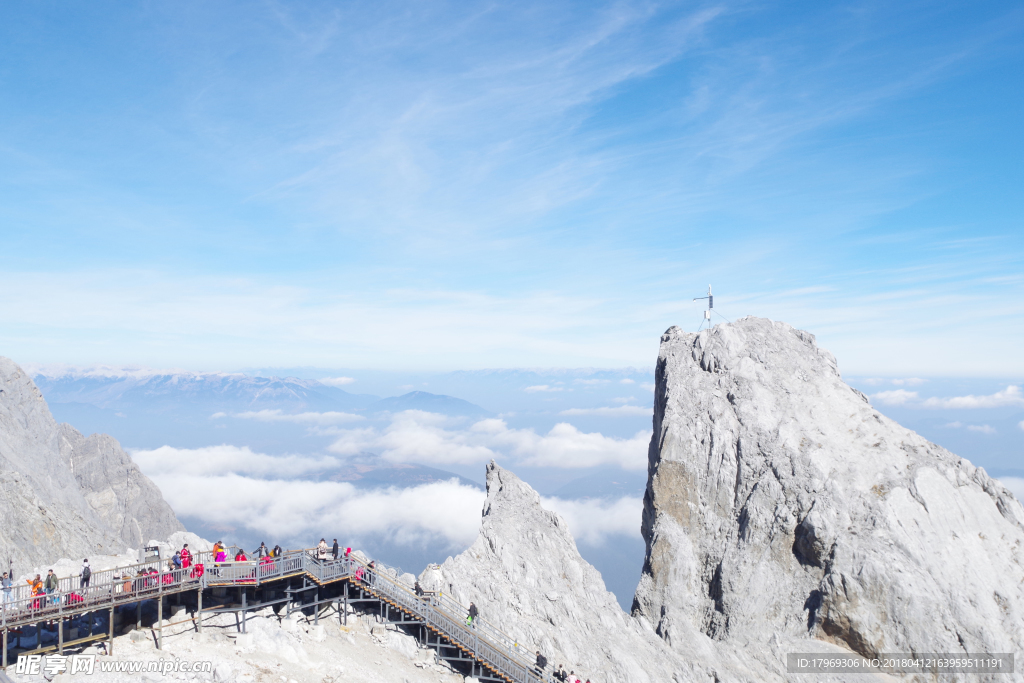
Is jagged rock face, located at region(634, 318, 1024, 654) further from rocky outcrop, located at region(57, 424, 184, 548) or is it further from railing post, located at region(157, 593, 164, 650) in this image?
rocky outcrop, located at region(57, 424, 184, 548)

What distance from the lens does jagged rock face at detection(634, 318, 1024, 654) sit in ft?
141

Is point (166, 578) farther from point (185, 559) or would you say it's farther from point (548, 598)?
point (548, 598)

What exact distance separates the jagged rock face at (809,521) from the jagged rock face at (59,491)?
59468 millimetres

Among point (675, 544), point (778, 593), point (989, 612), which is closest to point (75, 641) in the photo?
point (675, 544)

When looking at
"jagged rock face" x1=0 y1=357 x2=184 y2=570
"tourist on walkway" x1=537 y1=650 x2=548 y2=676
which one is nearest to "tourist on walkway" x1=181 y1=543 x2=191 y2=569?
"tourist on walkway" x1=537 y1=650 x2=548 y2=676

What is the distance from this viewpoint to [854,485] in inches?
1890

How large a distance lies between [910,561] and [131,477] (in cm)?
13207

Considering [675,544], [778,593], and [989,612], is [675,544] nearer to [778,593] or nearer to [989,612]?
[778,593]

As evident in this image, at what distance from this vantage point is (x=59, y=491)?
86.5 metres

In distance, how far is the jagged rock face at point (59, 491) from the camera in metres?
59.1

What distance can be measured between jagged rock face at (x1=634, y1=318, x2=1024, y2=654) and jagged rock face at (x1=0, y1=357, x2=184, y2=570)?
195 feet

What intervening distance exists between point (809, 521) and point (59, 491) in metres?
98.2

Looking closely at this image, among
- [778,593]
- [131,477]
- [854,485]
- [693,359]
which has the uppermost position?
[693,359]

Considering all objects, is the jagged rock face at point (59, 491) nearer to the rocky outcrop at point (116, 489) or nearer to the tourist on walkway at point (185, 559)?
the rocky outcrop at point (116, 489)
